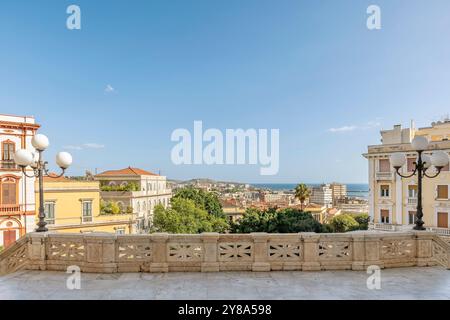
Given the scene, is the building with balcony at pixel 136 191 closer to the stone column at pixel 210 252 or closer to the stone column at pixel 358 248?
the stone column at pixel 210 252

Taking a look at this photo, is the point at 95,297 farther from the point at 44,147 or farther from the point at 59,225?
the point at 59,225

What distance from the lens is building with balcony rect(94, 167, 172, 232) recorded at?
147 feet

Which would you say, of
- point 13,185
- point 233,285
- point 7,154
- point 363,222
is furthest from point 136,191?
point 363,222

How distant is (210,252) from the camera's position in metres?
6.68

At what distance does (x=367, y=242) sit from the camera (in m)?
6.71

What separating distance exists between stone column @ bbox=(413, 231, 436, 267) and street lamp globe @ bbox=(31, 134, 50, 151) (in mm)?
9853

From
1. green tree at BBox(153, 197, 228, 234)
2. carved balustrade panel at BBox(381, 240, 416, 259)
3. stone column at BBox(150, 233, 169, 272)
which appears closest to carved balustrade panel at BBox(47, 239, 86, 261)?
stone column at BBox(150, 233, 169, 272)

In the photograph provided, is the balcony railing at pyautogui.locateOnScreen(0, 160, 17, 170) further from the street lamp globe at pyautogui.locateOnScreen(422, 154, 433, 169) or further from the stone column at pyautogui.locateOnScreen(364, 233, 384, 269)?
the street lamp globe at pyautogui.locateOnScreen(422, 154, 433, 169)

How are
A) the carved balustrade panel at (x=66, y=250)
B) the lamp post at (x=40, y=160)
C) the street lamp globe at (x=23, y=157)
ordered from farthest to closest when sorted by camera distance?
the street lamp globe at (x=23, y=157) → the lamp post at (x=40, y=160) → the carved balustrade panel at (x=66, y=250)

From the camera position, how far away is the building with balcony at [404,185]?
2933 centimetres

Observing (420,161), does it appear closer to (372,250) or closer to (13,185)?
(372,250)

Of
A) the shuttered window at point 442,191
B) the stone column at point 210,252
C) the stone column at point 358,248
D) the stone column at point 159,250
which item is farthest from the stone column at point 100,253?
the shuttered window at point 442,191

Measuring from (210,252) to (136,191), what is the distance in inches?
1676

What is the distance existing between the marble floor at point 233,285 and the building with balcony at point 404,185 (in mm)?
27384
